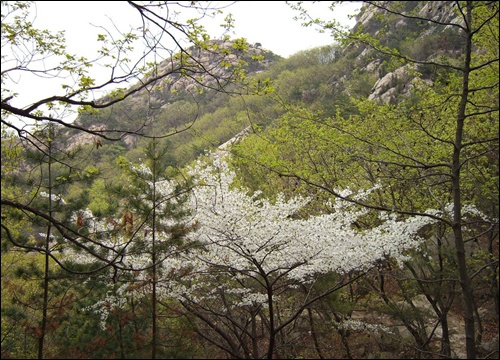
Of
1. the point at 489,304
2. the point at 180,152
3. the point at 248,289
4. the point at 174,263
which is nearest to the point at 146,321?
the point at 174,263

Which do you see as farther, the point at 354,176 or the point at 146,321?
the point at 354,176

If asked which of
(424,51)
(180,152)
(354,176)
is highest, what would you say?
(424,51)

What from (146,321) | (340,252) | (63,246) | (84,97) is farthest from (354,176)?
(84,97)

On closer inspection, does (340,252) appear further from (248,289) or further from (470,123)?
(470,123)

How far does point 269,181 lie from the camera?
1456cm

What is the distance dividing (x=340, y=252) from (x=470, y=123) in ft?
16.2

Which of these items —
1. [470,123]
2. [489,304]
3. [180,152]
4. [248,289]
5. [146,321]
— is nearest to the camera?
[146,321]

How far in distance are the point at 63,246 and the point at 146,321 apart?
204 cm

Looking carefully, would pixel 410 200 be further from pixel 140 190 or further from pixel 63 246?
pixel 63 246

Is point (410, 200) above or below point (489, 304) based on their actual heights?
above

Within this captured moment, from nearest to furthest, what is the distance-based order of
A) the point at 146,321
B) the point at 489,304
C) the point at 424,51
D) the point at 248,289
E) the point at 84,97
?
the point at 84,97 < the point at 146,321 < the point at 248,289 < the point at 489,304 < the point at 424,51

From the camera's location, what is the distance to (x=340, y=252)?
7586mm

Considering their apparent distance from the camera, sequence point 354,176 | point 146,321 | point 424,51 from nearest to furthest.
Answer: point 146,321
point 354,176
point 424,51

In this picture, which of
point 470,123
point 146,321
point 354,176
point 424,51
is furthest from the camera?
point 424,51
